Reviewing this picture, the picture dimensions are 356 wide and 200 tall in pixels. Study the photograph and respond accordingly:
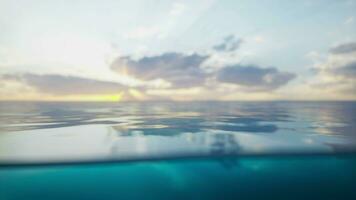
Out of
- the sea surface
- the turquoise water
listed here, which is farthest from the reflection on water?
the turquoise water

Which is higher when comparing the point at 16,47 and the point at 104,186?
the point at 16,47

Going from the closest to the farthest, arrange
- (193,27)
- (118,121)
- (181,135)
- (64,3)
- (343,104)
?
(64,3), (193,27), (181,135), (118,121), (343,104)

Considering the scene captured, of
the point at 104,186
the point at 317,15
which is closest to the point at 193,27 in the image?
the point at 317,15

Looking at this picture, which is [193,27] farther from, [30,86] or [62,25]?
[30,86]

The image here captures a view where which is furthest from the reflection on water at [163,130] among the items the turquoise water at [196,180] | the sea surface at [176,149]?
the turquoise water at [196,180]

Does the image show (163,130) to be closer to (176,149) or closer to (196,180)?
(176,149)

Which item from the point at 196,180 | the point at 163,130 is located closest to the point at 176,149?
the point at 163,130

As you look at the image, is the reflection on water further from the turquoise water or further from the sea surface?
the turquoise water

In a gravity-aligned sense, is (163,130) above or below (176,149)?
above
